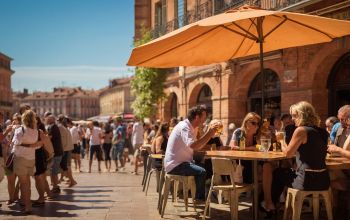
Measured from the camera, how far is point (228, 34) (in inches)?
342

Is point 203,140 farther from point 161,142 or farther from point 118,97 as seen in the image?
point 118,97

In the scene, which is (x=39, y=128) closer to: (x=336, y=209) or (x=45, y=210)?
(x=45, y=210)

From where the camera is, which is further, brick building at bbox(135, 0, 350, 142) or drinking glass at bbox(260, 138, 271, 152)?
brick building at bbox(135, 0, 350, 142)

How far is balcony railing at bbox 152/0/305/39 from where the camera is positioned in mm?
14342

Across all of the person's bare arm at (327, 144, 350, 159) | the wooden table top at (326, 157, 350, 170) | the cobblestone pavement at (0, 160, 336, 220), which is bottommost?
the cobblestone pavement at (0, 160, 336, 220)

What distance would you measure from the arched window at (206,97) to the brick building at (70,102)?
14178 centimetres

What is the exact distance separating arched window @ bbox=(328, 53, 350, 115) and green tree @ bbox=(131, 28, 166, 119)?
41.3 feet

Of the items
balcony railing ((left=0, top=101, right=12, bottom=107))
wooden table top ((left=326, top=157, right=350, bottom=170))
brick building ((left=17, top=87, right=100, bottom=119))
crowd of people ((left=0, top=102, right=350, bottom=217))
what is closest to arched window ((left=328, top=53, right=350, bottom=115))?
crowd of people ((left=0, top=102, right=350, bottom=217))

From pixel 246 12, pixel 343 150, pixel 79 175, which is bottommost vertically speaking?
pixel 79 175

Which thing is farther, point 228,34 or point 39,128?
point 39,128

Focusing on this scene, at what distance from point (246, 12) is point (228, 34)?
1.84 m

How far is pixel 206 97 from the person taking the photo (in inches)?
886

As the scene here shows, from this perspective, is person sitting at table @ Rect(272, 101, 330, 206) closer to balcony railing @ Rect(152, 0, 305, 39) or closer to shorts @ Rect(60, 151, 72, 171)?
shorts @ Rect(60, 151, 72, 171)

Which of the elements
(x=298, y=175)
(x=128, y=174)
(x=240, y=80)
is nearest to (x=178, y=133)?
(x=298, y=175)
